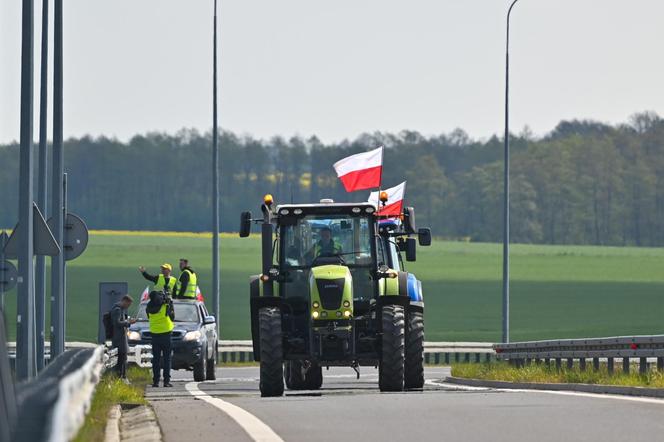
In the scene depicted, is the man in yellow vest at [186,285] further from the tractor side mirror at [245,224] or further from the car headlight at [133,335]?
the tractor side mirror at [245,224]

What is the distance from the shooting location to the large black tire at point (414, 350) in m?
24.3

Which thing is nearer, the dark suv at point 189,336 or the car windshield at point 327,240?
the car windshield at point 327,240

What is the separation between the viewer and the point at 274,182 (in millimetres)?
191625

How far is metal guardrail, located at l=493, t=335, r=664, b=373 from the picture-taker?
25.0 metres

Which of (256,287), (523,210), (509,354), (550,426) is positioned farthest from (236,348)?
(523,210)

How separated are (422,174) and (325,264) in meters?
170

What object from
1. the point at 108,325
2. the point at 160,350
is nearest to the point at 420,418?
the point at 160,350

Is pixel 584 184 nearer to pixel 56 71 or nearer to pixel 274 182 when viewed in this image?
pixel 274 182

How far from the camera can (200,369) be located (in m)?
32.9

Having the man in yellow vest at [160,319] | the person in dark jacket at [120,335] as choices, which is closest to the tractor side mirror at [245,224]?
the man in yellow vest at [160,319]

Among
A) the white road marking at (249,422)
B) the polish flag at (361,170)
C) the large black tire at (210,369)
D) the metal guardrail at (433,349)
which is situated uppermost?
the polish flag at (361,170)

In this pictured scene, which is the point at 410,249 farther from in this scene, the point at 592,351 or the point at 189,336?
the point at 189,336

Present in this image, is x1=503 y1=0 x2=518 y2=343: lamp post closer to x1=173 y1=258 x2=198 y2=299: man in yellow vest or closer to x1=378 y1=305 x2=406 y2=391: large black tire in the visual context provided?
x1=173 y1=258 x2=198 y2=299: man in yellow vest

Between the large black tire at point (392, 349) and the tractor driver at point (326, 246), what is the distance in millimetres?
1110
